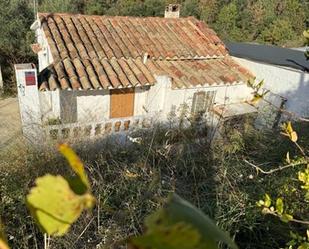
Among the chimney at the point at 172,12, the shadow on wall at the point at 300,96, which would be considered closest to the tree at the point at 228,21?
the chimney at the point at 172,12

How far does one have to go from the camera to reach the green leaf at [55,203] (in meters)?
0.49

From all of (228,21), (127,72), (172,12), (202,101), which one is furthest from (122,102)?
(228,21)

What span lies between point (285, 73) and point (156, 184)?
6865 millimetres

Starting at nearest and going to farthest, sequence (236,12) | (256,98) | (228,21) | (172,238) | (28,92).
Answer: (172,238), (256,98), (28,92), (228,21), (236,12)

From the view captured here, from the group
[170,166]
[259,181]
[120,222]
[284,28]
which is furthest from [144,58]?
[284,28]

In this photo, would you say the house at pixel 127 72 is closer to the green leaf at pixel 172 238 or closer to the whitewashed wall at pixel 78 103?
the whitewashed wall at pixel 78 103

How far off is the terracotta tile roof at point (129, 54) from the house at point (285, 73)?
413 millimetres

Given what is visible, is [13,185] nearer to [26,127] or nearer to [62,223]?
[26,127]

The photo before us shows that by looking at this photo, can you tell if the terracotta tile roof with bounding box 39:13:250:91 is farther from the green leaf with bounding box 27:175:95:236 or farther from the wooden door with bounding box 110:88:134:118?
the green leaf with bounding box 27:175:95:236

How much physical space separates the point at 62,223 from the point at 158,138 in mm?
5609

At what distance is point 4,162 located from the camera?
169 inches

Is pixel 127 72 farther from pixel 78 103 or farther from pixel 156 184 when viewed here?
pixel 156 184

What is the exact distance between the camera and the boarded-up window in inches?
377

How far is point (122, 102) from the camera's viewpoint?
9742mm
